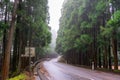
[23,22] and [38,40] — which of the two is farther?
[38,40]

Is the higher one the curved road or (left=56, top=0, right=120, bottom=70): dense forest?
(left=56, top=0, right=120, bottom=70): dense forest

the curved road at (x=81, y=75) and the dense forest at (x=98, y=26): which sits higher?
the dense forest at (x=98, y=26)

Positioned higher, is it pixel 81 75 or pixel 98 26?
pixel 98 26

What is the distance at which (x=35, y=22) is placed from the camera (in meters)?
34.0

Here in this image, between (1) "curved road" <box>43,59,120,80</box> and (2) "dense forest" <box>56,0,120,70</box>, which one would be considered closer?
(1) "curved road" <box>43,59,120,80</box>

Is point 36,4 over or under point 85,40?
over

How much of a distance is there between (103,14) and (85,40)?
6.66 m

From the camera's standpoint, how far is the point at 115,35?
34.9m

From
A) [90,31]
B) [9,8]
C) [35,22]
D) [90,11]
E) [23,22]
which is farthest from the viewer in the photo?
[90,31]

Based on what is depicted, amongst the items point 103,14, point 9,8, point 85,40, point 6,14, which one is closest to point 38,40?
point 85,40

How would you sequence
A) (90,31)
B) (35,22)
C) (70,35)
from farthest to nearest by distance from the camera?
(70,35) < (90,31) < (35,22)

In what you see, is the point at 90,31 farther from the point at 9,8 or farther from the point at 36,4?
the point at 9,8

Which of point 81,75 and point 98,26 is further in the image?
point 98,26

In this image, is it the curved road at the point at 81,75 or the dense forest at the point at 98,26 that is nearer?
the curved road at the point at 81,75
